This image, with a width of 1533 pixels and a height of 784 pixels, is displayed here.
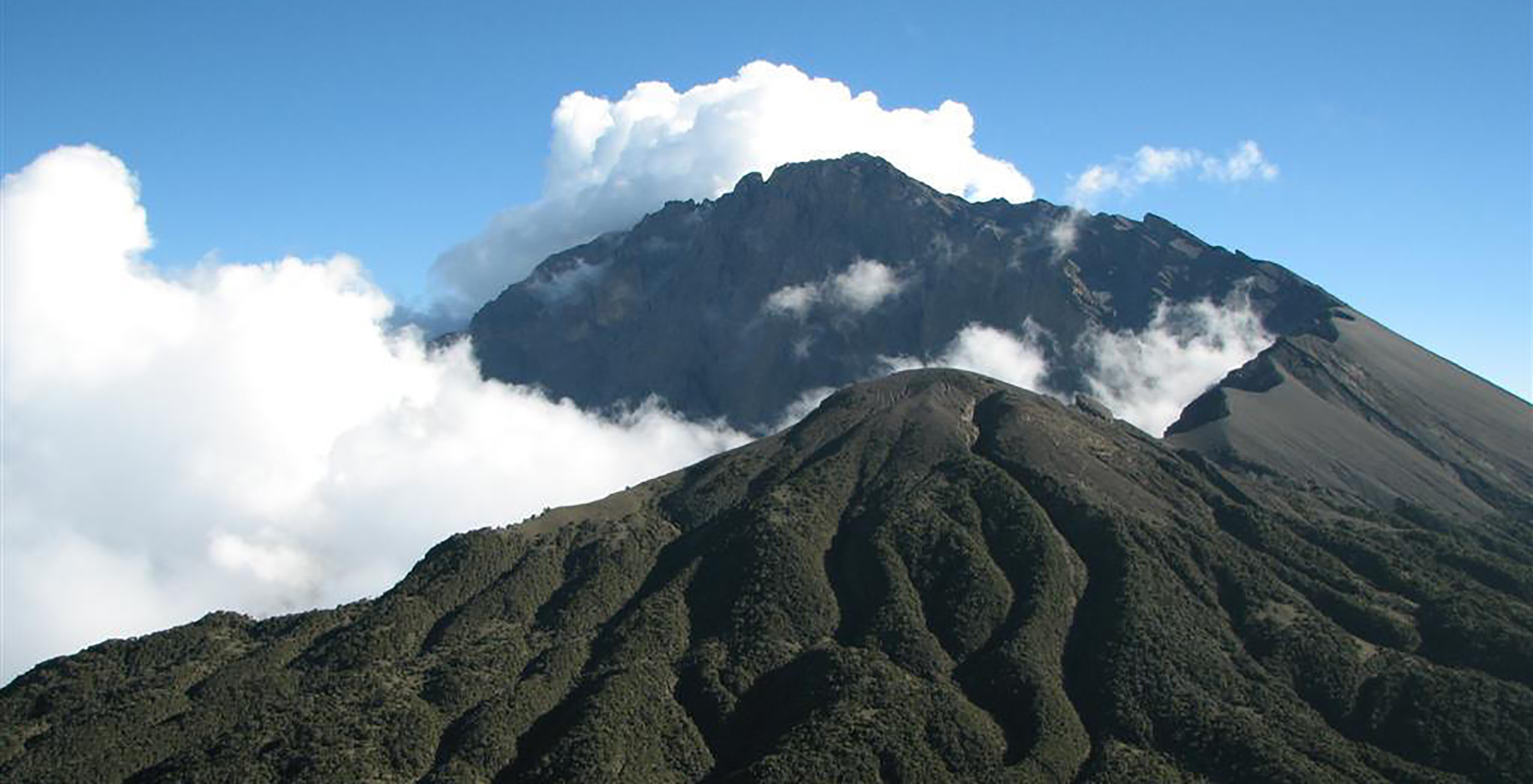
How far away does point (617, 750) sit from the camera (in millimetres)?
199750

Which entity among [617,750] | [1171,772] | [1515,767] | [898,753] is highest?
[617,750]

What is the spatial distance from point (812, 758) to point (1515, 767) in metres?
110

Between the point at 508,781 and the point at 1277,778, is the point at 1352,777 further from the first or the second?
the point at 508,781

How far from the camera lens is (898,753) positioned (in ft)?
646

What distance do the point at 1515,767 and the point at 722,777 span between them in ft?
405

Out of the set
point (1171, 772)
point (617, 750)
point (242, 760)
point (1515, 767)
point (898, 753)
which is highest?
point (242, 760)

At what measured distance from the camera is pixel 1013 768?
19712 cm

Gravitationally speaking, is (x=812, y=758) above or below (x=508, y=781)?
below

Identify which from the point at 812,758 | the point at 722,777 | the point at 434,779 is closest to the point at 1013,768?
the point at 812,758

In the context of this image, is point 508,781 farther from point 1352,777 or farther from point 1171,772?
point 1352,777

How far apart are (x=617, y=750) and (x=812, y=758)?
31425 millimetres

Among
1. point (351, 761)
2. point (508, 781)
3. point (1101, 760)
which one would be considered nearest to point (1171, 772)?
point (1101, 760)

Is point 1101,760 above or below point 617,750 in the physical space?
below

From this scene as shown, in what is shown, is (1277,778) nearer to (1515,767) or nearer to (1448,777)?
(1448,777)
